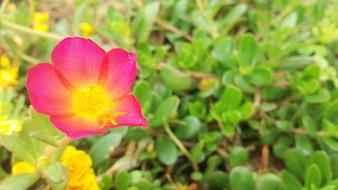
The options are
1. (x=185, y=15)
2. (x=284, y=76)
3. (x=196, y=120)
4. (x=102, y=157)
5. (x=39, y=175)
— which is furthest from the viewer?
(x=185, y=15)

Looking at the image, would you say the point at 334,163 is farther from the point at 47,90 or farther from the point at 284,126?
the point at 47,90

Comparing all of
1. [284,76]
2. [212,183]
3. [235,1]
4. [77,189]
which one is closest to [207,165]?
[212,183]

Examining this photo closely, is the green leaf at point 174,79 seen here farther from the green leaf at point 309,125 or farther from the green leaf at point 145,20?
the green leaf at point 309,125

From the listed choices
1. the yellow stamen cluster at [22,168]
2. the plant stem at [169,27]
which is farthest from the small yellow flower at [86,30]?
the yellow stamen cluster at [22,168]

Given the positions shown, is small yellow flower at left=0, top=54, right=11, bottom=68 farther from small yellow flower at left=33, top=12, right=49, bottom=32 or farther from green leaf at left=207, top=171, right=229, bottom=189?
green leaf at left=207, top=171, right=229, bottom=189

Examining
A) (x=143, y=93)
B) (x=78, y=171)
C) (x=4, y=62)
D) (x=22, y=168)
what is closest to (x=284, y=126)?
(x=143, y=93)

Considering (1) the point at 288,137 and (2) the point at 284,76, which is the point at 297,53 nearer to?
(2) the point at 284,76

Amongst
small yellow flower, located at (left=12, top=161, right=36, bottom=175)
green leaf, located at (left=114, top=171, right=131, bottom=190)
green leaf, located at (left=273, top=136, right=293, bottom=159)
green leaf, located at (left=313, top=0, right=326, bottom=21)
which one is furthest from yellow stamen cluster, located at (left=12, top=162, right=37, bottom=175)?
green leaf, located at (left=313, top=0, right=326, bottom=21)
